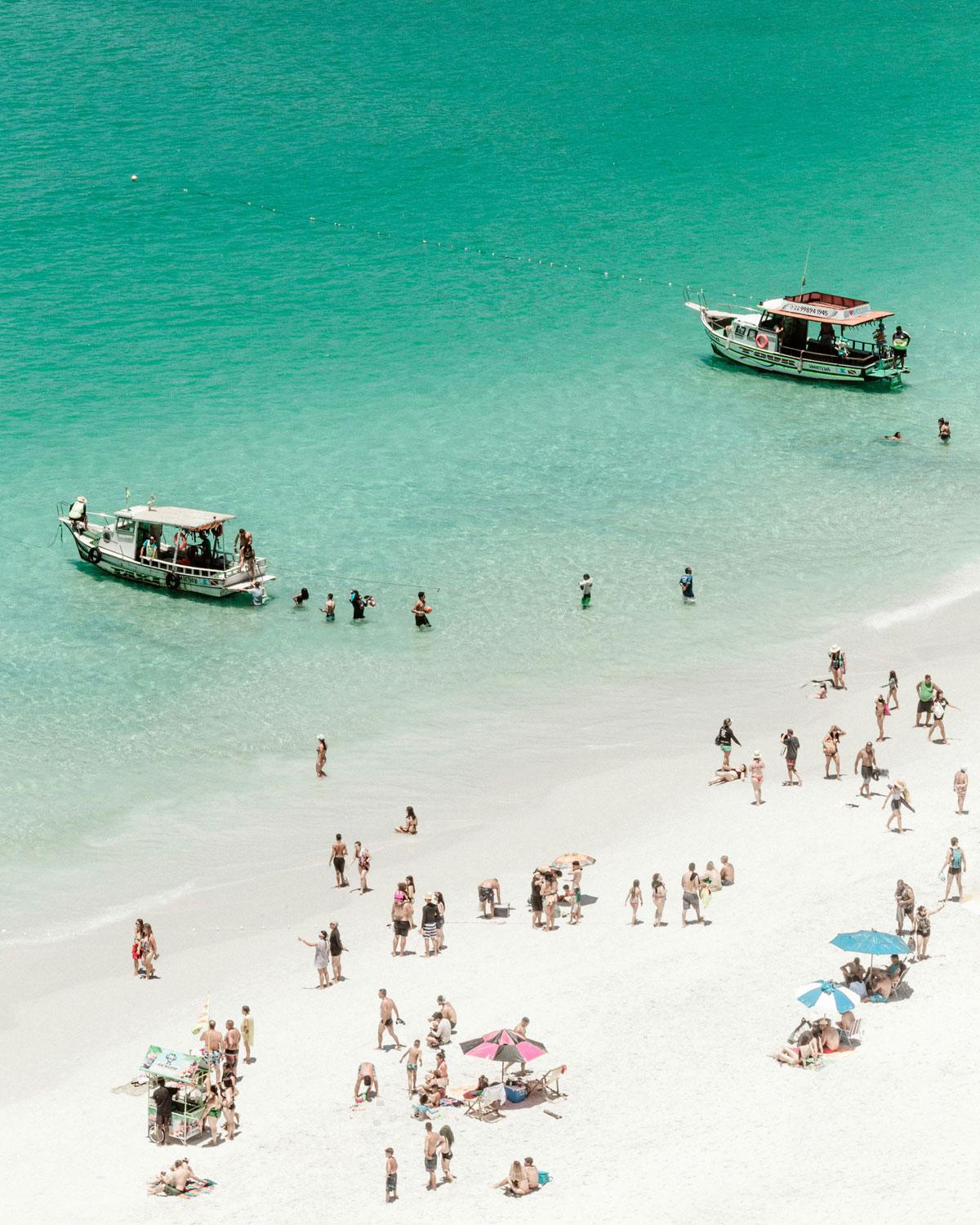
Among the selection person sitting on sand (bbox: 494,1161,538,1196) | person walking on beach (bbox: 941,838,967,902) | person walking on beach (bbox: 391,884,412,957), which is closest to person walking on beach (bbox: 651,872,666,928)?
person walking on beach (bbox: 391,884,412,957)

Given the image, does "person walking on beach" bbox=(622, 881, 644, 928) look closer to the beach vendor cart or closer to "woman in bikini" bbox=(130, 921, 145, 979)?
the beach vendor cart

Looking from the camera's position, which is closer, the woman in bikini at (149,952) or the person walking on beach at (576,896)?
the woman in bikini at (149,952)

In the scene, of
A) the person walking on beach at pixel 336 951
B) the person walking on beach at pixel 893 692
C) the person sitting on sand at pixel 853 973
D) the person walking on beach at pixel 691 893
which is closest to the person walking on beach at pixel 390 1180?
the person walking on beach at pixel 336 951

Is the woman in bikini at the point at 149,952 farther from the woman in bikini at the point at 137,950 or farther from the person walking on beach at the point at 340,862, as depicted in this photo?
the person walking on beach at the point at 340,862

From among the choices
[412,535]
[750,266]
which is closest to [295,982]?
[412,535]

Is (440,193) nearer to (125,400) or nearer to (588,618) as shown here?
(125,400)

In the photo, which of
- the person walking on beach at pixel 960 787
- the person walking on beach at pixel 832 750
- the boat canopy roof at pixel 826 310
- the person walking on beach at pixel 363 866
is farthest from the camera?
the boat canopy roof at pixel 826 310

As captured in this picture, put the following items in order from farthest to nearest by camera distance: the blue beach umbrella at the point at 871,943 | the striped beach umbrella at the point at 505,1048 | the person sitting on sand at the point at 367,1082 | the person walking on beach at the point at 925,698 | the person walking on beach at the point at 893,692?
the person walking on beach at the point at 893,692 → the person walking on beach at the point at 925,698 → the blue beach umbrella at the point at 871,943 → the person sitting on sand at the point at 367,1082 → the striped beach umbrella at the point at 505,1048
